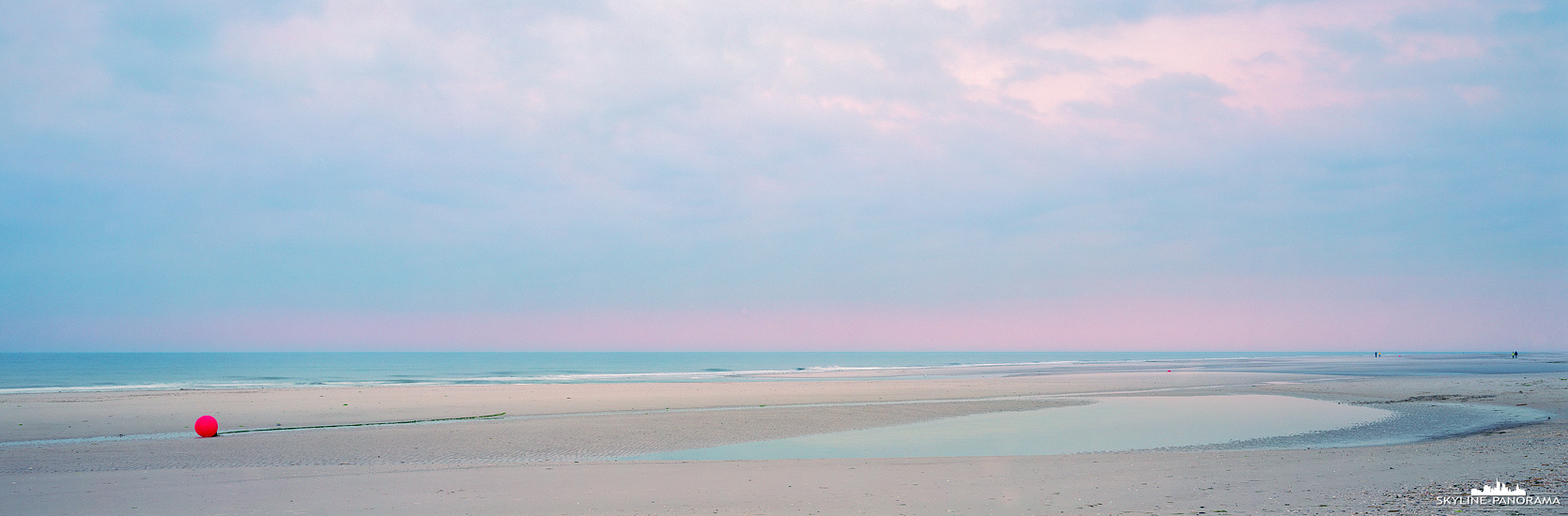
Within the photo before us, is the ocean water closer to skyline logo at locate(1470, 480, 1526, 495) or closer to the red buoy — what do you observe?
the red buoy

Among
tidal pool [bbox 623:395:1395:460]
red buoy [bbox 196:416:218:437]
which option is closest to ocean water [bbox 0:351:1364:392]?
red buoy [bbox 196:416:218:437]

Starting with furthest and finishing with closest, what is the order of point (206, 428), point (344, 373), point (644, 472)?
point (344, 373) < point (206, 428) < point (644, 472)

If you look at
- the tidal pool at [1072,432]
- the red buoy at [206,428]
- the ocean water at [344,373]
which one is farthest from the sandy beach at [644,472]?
the ocean water at [344,373]

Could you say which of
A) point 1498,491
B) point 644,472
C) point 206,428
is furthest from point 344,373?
point 1498,491

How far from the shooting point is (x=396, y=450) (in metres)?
17.1

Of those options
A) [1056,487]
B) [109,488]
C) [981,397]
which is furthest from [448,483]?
[981,397]

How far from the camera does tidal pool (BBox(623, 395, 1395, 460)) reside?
16703 millimetres

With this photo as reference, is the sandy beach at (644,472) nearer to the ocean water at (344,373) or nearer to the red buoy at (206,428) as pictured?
the red buoy at (206,428)

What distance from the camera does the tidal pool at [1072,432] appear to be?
16703 mm

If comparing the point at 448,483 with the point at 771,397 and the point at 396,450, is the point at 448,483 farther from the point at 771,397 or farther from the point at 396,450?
the point at 771,397

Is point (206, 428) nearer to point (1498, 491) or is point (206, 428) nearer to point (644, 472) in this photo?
point (644, 472)

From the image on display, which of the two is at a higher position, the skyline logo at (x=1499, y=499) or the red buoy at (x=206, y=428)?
the skyline logo at (x=1499, y=499)

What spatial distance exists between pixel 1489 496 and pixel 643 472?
11170 mm

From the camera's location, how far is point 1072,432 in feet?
65.9
